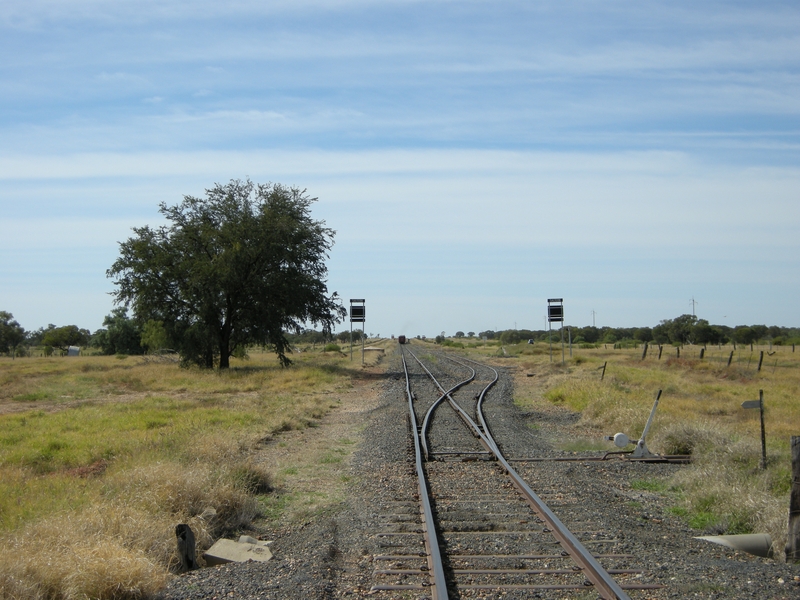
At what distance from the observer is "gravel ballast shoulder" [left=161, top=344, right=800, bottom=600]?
19.1 ft

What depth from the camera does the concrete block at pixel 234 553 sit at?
266 inches

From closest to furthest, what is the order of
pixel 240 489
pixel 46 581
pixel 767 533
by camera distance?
pixel 46 581
pixel 767 533
pixel 240 489

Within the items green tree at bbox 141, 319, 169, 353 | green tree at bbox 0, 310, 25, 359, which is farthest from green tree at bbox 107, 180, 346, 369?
green tree at bbox 0, 310, 25, 359

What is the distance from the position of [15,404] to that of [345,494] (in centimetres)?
1999

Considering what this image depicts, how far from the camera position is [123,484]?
862cm

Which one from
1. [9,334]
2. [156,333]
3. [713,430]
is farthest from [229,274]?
[9,334]

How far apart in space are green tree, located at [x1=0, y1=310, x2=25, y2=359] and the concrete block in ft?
320

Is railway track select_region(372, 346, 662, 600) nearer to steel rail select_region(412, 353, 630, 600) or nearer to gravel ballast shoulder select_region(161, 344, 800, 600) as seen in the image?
steel rail select_region(412, 353, 630, 600)

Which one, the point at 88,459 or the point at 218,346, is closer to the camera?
the point at 88,459

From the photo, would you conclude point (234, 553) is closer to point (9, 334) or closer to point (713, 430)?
point (713, 430)

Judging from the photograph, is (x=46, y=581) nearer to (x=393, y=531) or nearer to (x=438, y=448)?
(x=393, y=531)

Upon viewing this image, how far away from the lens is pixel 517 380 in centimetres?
3300

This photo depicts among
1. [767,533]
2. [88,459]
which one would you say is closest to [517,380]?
[88,459]

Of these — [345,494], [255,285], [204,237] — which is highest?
[204,237]
